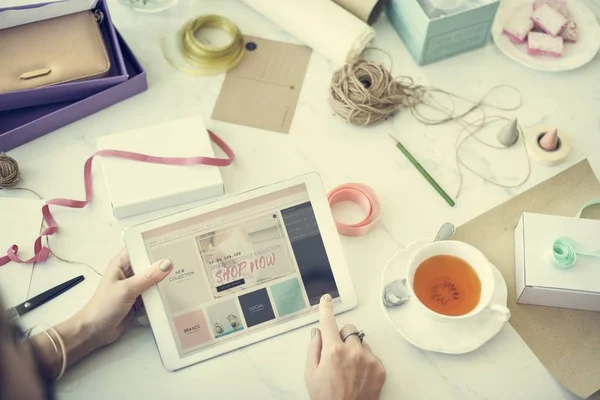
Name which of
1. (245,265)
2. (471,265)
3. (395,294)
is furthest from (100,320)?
(471,265)

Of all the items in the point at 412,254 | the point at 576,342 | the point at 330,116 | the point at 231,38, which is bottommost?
the point at 576,342

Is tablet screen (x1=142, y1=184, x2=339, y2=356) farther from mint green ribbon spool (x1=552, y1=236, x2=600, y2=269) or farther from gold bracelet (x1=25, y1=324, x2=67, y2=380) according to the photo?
mint green ribbon spool (x1=552, y1=236, x2=600, y2=269)

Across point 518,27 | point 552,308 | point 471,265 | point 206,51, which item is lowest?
point 552,308

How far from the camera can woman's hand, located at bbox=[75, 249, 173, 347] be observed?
95 centimetres

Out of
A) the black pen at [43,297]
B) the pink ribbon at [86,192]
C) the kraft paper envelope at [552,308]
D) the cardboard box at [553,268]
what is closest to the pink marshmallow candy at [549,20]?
the kraft paper envelope at [552,308]

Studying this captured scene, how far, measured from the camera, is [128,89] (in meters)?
1.19

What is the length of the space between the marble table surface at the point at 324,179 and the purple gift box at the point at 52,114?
0.6 inches

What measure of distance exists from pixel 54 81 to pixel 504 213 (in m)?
0.80

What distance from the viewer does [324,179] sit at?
113cm

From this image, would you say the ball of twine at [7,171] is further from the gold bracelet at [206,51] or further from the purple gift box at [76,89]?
the gold bracelet at [206,51]

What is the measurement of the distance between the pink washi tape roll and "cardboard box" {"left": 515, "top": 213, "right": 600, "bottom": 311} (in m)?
0.23

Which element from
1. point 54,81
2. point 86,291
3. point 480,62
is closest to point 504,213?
point 480,62

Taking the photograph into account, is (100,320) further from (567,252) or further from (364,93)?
(567,252)

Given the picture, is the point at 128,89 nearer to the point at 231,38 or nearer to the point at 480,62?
the point at 231,38
